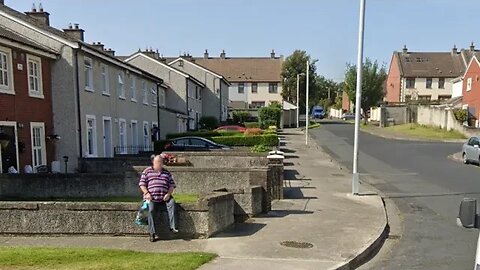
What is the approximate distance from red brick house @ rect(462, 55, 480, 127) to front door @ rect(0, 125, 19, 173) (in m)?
40.0

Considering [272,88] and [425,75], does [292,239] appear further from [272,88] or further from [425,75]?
[425,75]

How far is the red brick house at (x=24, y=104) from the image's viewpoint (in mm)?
13703

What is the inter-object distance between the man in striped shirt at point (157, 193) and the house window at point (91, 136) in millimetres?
11651

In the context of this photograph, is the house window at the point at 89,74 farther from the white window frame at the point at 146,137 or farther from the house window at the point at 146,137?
the house window at the point at 146,137

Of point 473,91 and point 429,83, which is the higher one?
point 429,83

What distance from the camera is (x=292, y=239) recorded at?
308 inches

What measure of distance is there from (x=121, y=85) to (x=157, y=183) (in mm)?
16813

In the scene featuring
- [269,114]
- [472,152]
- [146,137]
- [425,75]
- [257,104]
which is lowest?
[472,152]

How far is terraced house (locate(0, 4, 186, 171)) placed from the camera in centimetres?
1688

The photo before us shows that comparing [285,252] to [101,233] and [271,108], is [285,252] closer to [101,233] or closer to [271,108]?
[101,233]

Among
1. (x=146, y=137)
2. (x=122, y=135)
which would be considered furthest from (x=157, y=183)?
(x=146, y=137)

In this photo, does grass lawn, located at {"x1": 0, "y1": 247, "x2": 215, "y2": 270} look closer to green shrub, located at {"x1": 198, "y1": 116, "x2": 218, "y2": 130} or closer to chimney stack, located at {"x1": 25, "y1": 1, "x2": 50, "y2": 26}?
chimney stack, located at {"x1": 25, "y1": 1, "x2": 50, "y2": 26}

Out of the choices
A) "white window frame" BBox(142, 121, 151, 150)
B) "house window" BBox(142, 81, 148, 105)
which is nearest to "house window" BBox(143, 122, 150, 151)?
"white window frame" BBox(142, 121, 151, 150)

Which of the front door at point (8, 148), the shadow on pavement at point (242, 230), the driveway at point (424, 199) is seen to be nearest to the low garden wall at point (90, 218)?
the shadow on pavement at point (242, 230)
